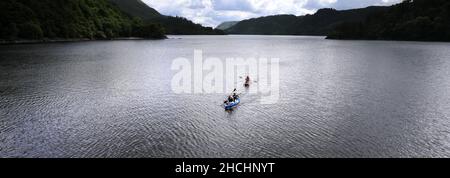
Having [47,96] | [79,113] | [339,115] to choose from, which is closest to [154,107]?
[79,113]

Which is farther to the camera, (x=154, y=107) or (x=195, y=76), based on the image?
(x=195, y=76)

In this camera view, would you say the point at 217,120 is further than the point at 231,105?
No

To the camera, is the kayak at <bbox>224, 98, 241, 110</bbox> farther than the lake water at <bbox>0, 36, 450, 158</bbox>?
Yes

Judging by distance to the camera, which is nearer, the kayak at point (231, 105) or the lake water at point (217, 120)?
the lake water at point (217, 120)

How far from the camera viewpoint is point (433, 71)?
269 ft

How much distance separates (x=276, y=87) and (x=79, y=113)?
112ft

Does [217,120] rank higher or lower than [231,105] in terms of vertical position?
lower

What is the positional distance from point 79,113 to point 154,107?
9188 mm

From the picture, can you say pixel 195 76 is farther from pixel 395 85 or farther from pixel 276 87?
pixel 395 85

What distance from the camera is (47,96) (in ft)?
167
